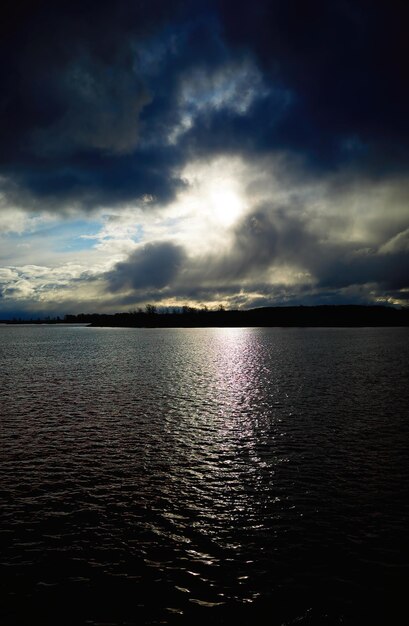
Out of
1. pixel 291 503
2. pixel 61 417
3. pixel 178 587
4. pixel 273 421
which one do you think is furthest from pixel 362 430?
pixel 61 417

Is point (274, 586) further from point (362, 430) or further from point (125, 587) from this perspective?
point (362, 430)

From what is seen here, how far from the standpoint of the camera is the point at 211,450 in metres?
34.3

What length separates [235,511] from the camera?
75.3 feet

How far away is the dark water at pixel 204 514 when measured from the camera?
15.7 meters

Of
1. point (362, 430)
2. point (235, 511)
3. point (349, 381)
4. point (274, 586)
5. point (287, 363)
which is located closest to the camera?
point (274, 586)

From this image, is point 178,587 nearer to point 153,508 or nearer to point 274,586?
point 274,586

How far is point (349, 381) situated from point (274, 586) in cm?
5960

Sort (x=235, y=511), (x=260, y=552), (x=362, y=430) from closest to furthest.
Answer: (x=260, y=552)
(x=235, y=511)
(x=362, y=430)

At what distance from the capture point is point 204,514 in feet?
74.2

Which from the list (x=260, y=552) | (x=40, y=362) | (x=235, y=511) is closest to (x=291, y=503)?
(x=235, y=511)

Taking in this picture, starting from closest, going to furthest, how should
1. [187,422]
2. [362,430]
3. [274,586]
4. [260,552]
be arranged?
[274,586], [260,552], [362,430], [187,422]

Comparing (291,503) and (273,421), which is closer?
(291,503)

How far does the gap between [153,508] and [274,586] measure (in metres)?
9.03

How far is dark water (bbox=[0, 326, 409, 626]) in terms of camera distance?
15.7 m
